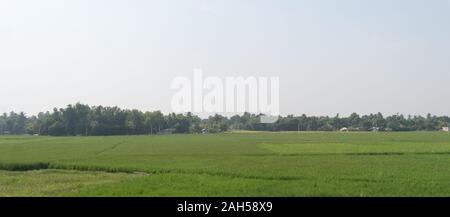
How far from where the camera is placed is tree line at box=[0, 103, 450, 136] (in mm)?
99062

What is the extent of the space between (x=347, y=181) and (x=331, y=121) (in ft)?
390

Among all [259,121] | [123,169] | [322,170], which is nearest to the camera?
[322,170]

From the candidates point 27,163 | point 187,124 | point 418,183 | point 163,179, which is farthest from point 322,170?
point 187,124

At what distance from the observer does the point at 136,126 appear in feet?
343

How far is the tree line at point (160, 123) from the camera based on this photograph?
99.1 metres

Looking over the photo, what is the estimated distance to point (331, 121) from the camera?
5192 inches

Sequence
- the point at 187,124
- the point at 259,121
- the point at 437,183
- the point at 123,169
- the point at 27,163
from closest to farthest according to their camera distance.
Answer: the point at 437,183 → the point at 123,169 → the point at 27,163 → the point at 187,124 → the point at 259,121

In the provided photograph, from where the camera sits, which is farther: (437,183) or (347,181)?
(347,181)

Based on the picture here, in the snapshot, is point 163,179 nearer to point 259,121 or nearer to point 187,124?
point 187,124

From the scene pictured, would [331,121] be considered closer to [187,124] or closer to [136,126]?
[187,124]

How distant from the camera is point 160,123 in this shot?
368ft
